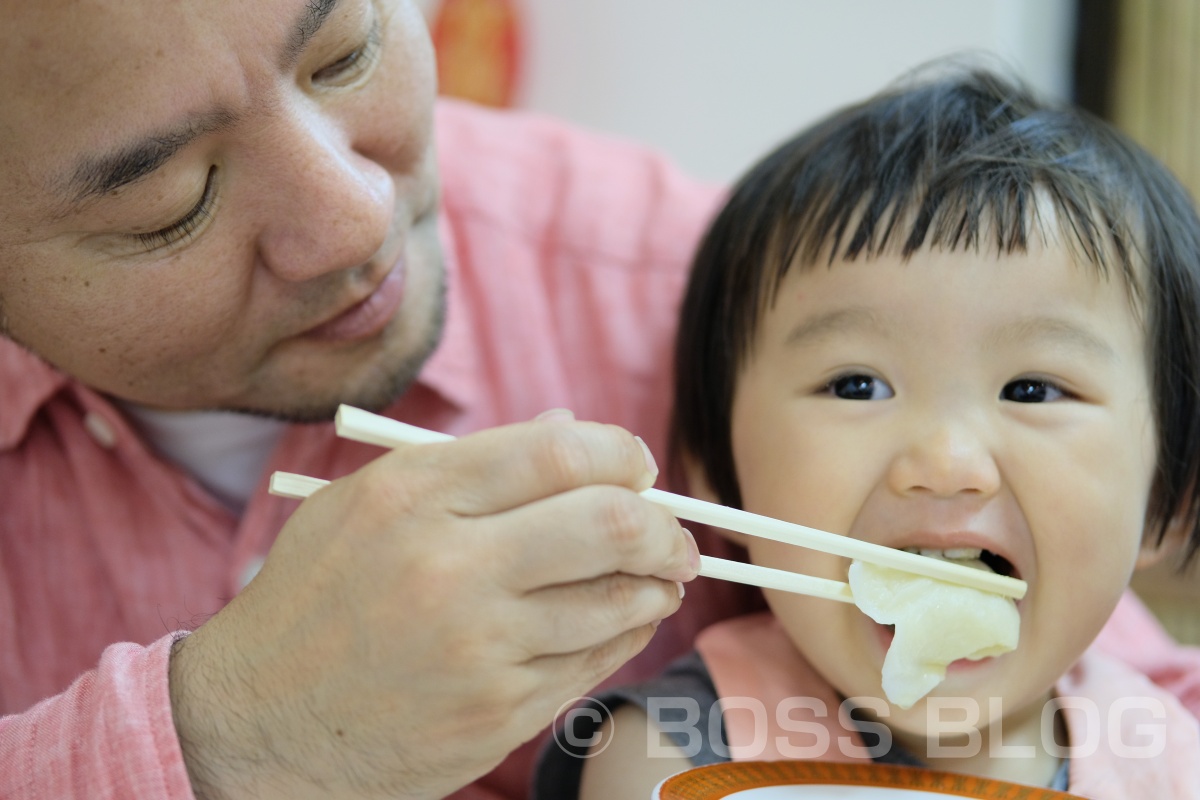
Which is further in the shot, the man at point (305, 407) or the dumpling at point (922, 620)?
the dumpling at point (922, 620)

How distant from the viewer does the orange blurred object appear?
292cm

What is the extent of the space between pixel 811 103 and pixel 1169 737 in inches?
64.6

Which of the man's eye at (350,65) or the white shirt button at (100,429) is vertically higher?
the man's eye at (350,65)

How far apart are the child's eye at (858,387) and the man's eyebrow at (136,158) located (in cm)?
62

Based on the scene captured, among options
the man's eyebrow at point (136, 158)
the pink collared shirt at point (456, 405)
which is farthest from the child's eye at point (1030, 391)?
the man's eyebrow at point (136, 158)

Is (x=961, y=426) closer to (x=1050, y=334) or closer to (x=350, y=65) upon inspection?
(x=1050, y=334)

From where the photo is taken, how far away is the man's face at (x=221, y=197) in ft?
2.97

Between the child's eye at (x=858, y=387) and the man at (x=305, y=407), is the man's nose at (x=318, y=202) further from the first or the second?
the child's eye at (x=858, y=387)

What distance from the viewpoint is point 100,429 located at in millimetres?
1399

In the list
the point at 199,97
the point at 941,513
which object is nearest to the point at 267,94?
the point at 199,97

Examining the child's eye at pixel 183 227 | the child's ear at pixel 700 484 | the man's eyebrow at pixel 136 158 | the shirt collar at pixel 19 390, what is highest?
the man's eyebrow at pixel 136 158

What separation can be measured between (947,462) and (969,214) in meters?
0.26

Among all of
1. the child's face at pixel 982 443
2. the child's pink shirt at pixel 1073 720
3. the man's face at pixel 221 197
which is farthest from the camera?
the child's pink shirt at pixel 1073 720

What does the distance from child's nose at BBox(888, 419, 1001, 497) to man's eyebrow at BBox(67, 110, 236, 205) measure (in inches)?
26.4
